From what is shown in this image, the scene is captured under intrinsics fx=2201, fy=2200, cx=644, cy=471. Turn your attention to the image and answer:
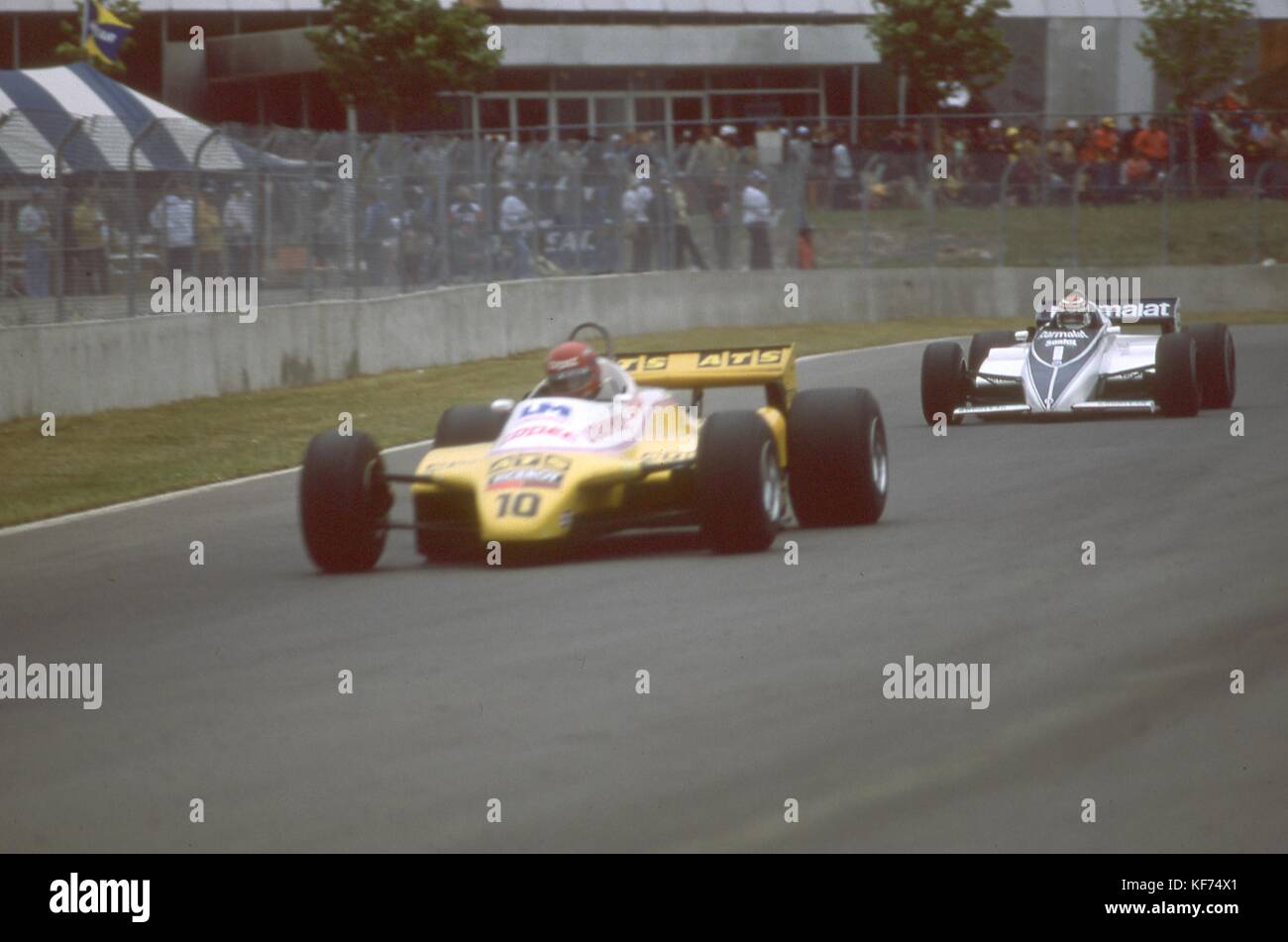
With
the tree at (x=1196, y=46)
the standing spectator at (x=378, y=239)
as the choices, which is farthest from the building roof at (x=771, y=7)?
the standing spectator at (x=378, y=239)

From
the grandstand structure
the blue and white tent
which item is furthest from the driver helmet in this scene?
the grandstand structure

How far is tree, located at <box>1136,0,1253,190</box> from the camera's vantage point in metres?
41.8

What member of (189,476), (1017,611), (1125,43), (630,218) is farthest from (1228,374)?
(1125,43)

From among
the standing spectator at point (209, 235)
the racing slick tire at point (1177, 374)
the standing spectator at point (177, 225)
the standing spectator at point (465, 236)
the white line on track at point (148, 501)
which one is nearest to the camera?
the white line on track at point (148, 501)

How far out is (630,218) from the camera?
30906mm

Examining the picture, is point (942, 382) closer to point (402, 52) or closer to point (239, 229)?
point (239, 229)

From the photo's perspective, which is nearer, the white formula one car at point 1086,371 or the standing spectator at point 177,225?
the white formula one car at point 1086,371

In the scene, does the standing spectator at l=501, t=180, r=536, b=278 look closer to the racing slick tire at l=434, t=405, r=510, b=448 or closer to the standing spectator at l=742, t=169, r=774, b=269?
the standing spectator at l=742, t=169, r=774, b=269

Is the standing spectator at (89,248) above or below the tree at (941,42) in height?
below

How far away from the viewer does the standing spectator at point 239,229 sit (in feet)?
69.8

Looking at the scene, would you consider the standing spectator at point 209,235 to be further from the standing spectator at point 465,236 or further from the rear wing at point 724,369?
the rear wing at point 724,369

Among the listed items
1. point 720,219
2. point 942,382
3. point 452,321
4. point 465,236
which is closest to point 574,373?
point 942,382

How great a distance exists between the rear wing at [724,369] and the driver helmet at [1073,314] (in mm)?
6076

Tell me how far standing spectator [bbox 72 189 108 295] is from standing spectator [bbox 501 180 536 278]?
338 inches
